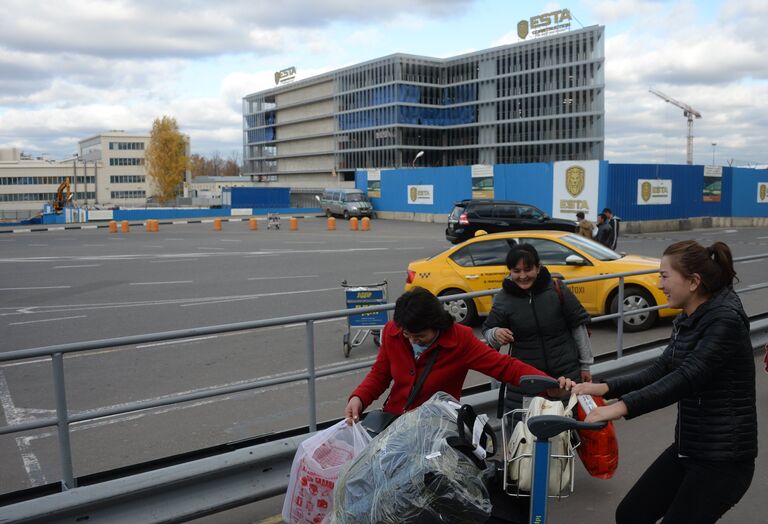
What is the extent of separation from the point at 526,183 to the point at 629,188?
6118 mm

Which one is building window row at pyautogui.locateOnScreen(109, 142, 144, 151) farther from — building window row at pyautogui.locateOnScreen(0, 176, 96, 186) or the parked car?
the parked car

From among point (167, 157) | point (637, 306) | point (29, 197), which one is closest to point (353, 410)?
point (637, 306)

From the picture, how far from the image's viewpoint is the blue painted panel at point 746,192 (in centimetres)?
4091

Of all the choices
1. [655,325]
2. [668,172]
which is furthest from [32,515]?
[668,172]

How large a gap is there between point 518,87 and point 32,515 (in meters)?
99.8

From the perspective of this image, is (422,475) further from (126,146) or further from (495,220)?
(126,146)

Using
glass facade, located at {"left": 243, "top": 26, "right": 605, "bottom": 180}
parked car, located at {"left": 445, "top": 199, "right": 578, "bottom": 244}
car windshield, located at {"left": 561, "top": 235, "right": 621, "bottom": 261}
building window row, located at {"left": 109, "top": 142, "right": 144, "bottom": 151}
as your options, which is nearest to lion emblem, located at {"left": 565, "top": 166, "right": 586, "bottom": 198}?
parked car, located at {"left": 445, "top": 199, "right": 578, "bottom": 244}

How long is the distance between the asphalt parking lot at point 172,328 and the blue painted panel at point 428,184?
54.9 ft

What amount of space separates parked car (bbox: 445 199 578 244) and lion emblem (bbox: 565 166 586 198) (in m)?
8.11

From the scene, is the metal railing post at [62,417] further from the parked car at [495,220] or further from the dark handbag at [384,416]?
the parked car at [495,220]

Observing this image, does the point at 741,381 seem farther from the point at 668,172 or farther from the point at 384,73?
the point at 384,73

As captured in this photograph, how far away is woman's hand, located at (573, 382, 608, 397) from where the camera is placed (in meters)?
2.95

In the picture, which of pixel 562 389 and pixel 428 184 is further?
pixel 428 184

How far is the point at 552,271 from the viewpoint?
1073 centimetres
